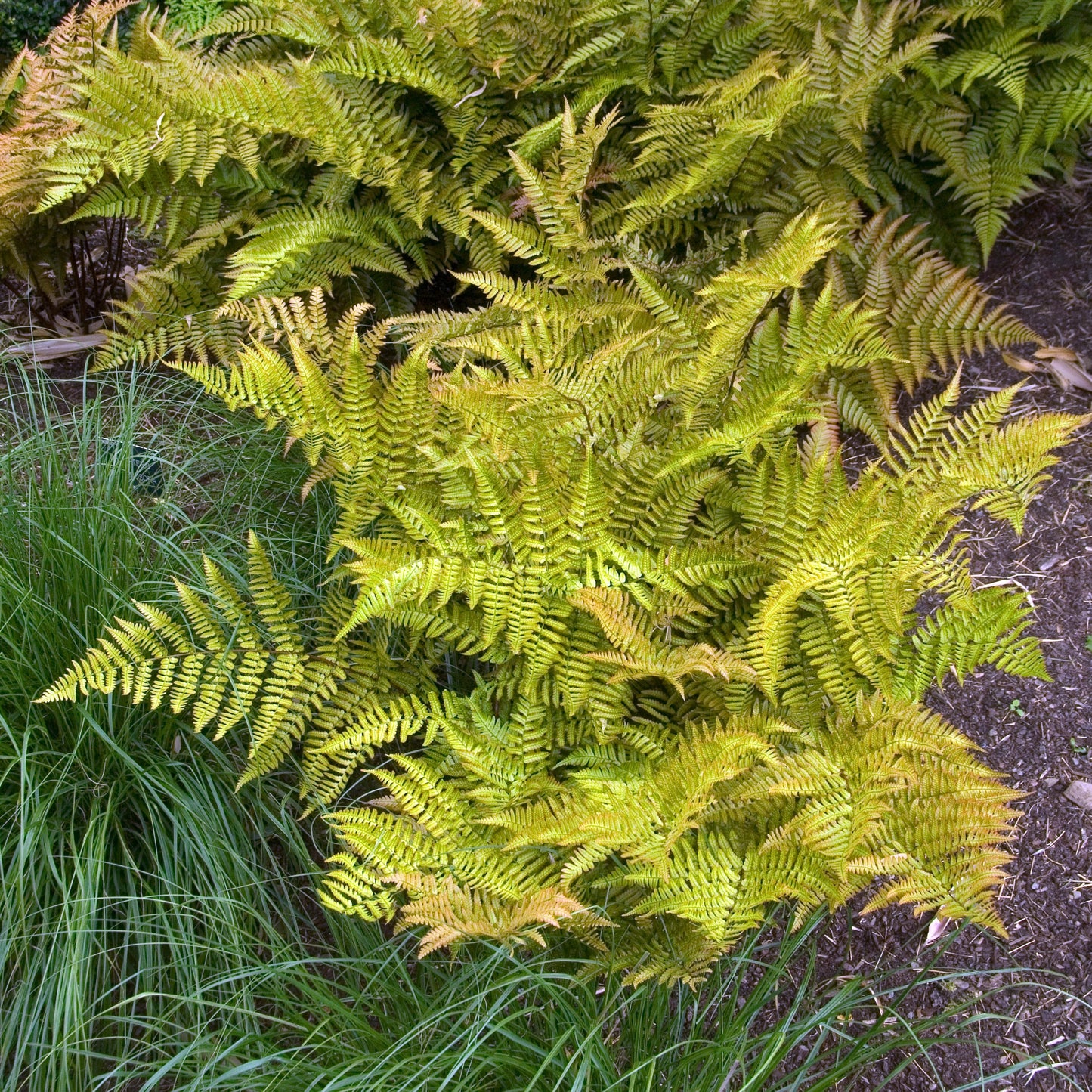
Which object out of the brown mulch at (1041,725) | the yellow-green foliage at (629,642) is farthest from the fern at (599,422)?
the brown mulch at (1041,725)

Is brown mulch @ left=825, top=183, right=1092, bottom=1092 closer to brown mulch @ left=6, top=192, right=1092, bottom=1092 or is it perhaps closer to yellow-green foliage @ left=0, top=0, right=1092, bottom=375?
brown mulch @ left=6, top=192, right=1092, bottom=1092

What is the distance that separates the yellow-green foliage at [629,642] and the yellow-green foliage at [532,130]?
57 centimetres

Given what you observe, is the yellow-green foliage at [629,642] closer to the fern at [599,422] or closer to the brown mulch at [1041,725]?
the fern at [599,422]

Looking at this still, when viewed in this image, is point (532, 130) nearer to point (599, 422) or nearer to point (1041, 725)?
point (599, 422)

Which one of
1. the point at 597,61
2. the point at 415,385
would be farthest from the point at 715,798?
the point at 597,61

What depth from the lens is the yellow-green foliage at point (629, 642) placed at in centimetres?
181

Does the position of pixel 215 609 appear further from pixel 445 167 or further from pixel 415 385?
pixel 445 167

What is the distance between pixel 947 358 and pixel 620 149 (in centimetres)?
120

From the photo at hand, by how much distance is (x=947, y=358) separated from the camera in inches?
122

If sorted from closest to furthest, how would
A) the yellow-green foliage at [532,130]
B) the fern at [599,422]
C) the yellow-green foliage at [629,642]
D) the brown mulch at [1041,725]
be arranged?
1. the yellow-green foliage at [629,642]
2. the fern at [599,422]
3. the brown mulch at [1041,725]
4. the yellow-green foliage at [532,130]

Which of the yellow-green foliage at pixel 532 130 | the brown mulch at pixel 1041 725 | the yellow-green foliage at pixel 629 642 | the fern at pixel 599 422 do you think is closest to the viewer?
the yellow-green foliage at pixel 629 642

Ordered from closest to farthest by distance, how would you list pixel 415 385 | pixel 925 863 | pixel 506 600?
pixel 925 863, pixel 506 600, pixel 415 385

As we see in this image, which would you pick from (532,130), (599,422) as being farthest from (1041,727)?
(532,130)

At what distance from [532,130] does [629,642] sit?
1.68m
